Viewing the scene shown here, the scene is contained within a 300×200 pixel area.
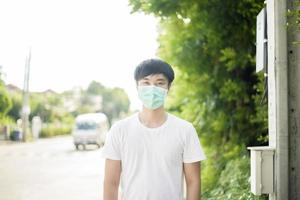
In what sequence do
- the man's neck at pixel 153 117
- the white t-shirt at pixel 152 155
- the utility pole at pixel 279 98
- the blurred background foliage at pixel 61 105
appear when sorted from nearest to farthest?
the white t-shirt at pixel 152 155 → the man's neck at pixel 153 117 → the utility pole at pixel 279 98 → the blurred background foliage at pixel 61 105

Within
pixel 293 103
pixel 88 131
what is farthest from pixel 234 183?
pixel 88 131

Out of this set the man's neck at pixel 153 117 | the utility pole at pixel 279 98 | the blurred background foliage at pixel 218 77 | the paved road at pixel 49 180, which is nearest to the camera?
the man's neck at pixel 153 117

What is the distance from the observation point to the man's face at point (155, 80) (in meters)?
2.80

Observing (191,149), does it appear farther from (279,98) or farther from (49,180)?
(49,180)

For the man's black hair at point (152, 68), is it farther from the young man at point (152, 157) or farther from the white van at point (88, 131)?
the white van at point (88, 131)

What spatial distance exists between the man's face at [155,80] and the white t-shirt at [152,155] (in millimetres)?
255

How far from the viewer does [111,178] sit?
2703 mm

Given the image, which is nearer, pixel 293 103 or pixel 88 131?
pixel 293 103

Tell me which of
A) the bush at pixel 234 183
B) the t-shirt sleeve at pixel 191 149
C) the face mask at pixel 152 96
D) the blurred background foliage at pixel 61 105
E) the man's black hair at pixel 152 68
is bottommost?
the bush at pixel 234 183

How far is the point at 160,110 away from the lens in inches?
111

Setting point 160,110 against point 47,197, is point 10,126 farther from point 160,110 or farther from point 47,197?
point 160,110

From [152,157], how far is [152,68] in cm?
54

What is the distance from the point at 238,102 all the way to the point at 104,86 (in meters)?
83.7

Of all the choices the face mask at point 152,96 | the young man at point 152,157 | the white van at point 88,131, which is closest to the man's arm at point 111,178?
the young man at point 152,157
